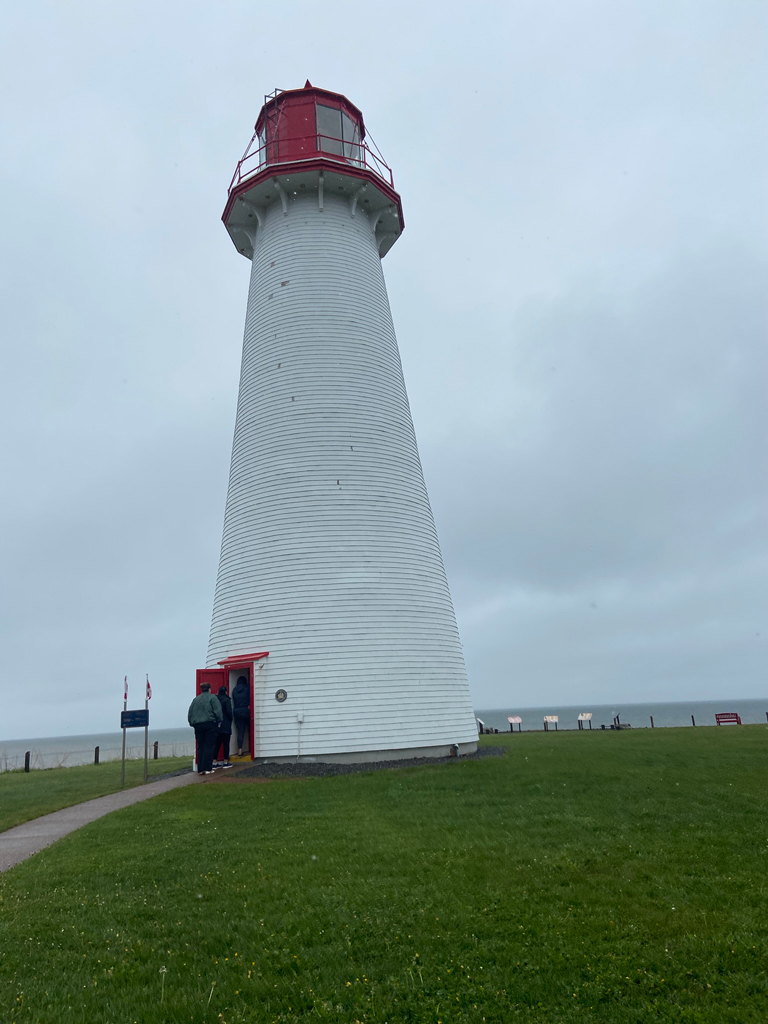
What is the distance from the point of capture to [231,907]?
6492 mm

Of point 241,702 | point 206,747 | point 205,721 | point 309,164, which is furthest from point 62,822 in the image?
point 309,164

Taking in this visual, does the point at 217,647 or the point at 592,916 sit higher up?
the point at 217,647

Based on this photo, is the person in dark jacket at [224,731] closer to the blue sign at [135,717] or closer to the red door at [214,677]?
the red door at [214,677]

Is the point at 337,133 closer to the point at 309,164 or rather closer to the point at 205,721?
the point at 309,164

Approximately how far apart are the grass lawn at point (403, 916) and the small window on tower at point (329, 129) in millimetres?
19410

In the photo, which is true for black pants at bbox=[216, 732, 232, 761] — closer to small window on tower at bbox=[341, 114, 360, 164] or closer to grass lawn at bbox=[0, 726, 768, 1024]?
grass lawn at bbox=[0, 726, 768, 1024]

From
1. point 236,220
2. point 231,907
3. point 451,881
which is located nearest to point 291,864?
point 231,907

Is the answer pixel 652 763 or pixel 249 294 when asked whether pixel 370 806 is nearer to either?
pixel 652 763

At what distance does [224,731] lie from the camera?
691 inches

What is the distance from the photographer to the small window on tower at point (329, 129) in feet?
73.0

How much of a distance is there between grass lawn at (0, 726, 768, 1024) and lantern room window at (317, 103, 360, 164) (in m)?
19.4

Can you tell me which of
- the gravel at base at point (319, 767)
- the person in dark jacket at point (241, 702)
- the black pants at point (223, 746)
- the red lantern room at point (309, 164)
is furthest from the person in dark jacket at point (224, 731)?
the red lantern room at point (309, 164)

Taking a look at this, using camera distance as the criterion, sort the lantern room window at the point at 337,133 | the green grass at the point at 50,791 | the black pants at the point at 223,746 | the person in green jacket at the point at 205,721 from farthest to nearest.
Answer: the lantern room window at the point at 337,133 < the black pants at the point at 223,746 < the person in green jacket at the point at 205,721 < the green grass at the point at 50,791

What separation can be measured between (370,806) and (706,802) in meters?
5.00
